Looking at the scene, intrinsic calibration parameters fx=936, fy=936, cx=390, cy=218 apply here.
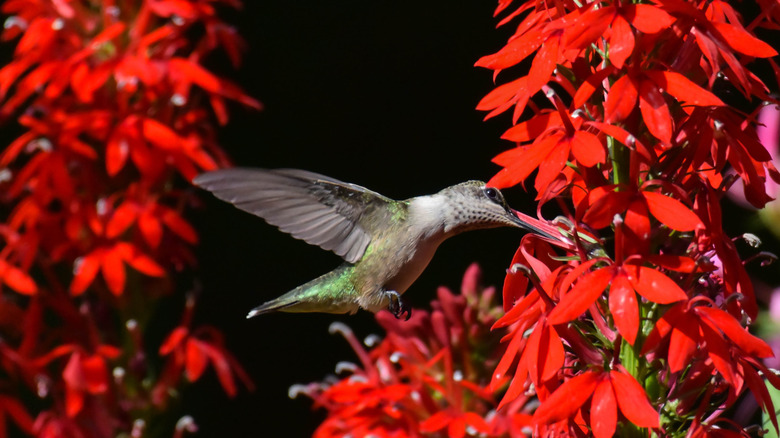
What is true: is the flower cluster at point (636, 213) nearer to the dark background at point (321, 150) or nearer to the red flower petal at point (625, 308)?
the red flower petal at point (625, 308)

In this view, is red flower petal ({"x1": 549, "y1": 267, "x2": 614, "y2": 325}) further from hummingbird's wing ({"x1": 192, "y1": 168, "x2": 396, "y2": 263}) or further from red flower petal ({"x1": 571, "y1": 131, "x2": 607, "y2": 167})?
hummingbird's wing ({"x1": 192, "y1": 168, "x2": 396, "y2": 263})

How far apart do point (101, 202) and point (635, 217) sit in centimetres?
110

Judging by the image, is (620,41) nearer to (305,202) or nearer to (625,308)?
(625,308)

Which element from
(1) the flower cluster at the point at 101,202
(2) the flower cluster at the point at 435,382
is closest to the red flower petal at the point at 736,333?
(2) the flower cluster at the point at 435,382

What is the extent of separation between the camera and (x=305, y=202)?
4.70 ft

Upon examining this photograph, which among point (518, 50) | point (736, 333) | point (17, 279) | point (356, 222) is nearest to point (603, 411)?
point (736, 333)

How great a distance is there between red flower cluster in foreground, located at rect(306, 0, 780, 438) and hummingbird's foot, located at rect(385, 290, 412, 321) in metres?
0.45

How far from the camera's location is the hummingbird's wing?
131 cm

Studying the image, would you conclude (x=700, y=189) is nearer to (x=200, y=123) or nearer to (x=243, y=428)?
(x=200, y=123)

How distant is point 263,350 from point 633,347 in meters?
2.24

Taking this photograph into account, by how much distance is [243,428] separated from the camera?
115 inches

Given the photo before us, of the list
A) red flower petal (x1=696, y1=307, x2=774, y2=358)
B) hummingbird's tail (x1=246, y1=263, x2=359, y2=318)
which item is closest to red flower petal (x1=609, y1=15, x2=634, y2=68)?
red flower petal (x1=696, y1=307, x2=774, y2=358)

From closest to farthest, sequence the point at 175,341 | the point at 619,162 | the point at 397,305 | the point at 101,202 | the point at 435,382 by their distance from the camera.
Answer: the point at 619,162 → the point at 435,382 → the point at 397,305 → the point at 101,202 → the point at 175,341

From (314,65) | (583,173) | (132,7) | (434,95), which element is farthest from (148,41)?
(434,95)
